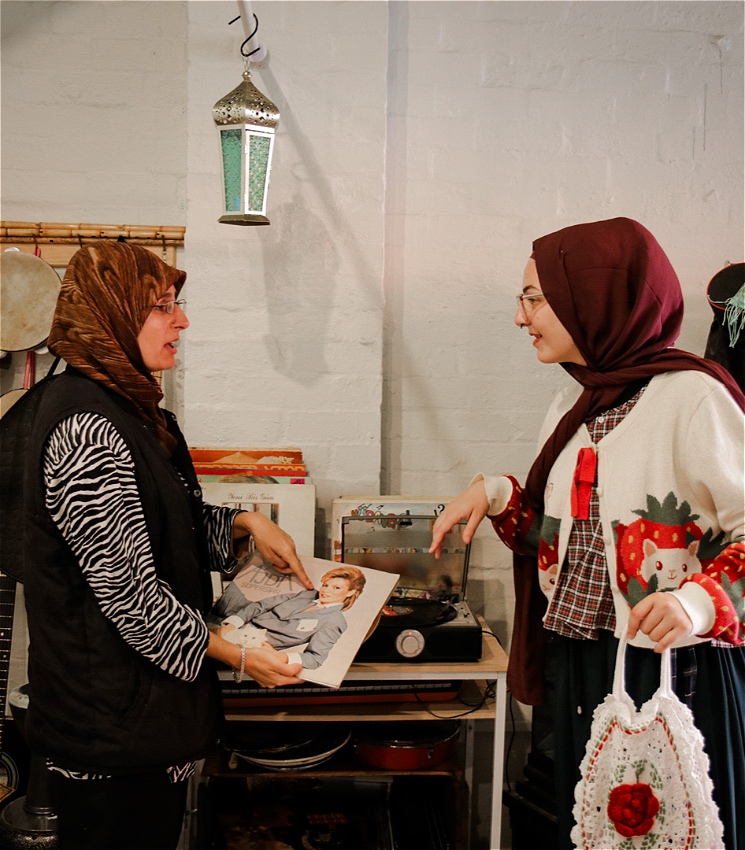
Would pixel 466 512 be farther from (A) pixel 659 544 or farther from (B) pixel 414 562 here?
(B) pixel 414 562

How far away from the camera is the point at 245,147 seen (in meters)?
1.71

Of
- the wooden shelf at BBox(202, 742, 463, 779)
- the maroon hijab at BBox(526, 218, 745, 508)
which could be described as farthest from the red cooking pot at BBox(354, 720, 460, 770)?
the maroon hijab at BBox(526, 218, 745, 508)

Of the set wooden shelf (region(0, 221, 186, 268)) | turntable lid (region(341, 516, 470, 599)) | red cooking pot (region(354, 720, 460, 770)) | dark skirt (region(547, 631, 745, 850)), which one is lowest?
red cooking pot (region(354, 720, 460, 770))

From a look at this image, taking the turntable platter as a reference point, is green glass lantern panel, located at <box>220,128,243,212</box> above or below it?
above

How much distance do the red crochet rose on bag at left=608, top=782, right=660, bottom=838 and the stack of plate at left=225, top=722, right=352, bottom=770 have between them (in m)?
0.77

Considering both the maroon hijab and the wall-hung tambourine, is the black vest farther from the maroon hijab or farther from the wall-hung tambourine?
the wall-hung tambourine

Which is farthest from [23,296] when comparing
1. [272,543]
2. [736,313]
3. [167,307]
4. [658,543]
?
[736,313]

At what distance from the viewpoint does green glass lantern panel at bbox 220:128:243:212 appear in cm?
172

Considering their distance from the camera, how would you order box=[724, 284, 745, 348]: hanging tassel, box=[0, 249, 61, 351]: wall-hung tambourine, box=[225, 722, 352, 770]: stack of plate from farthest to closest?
box=[0, 249, 61, 351]: wall-hung tambourine, box=[724, 284, 745, 348]: hanging tassel, box=[225, 722, 352, 770]: stack of plate

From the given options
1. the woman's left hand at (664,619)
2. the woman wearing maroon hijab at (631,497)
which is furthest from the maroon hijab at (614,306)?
the woman's left hand at (664,619)

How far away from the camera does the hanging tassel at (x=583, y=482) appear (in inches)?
55.9

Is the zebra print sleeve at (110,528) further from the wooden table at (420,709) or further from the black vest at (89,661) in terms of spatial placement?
the wooden table at (420,709)

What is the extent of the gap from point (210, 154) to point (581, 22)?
1.11 meters

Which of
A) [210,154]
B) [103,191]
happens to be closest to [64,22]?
[103,191]
